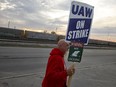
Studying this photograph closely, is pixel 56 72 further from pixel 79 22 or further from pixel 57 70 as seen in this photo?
pixel 79 22

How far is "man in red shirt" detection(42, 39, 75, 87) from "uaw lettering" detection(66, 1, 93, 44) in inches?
37.0

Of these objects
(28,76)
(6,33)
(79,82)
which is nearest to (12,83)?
(28,76)

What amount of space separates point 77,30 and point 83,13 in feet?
1.29

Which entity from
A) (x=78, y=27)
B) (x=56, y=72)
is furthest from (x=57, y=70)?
(x=78, y=27)

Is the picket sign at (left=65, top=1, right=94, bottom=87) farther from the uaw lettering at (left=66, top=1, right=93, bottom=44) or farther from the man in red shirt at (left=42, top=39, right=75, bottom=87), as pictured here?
the man in red shirt at (left=42, top=39, right=75, bottom=87)

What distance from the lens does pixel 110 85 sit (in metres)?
14.3

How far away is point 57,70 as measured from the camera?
5434mm

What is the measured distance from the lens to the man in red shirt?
5.42m

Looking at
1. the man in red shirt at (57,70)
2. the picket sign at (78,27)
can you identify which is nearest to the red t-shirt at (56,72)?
the man in red shirt at (57,70)

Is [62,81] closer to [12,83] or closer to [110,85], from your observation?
[12,83]

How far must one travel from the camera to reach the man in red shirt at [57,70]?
542cm

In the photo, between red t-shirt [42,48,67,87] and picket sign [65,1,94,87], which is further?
picket sign [65,1,94,87]

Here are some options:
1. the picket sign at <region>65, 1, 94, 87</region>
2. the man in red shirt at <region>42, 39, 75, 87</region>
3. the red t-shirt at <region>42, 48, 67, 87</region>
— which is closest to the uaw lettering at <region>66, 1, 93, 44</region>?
the picket sign at <region>65, 1, 94, 87</region>

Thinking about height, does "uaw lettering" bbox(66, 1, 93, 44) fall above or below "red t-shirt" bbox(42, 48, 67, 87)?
above
